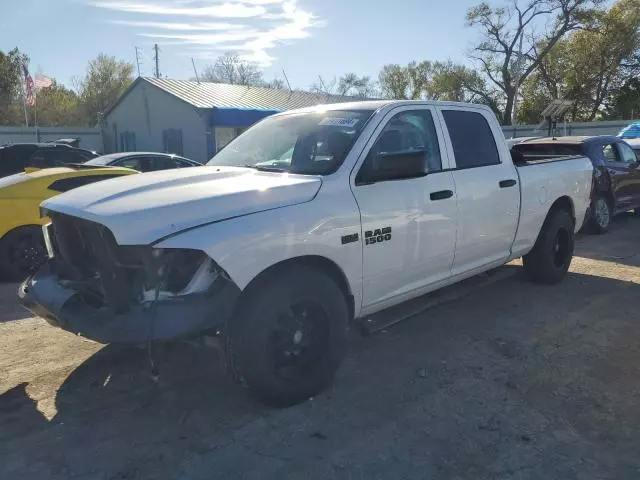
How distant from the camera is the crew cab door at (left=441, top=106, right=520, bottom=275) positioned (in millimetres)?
4703

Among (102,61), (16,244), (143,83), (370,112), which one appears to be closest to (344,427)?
(370,112)

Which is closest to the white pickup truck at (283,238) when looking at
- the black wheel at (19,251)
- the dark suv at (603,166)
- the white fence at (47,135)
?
the black wheel at (19,251)

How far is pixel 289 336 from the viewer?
345 cm

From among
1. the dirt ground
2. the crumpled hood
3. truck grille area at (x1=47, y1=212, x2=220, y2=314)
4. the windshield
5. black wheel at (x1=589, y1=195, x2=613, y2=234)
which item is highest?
the windshield

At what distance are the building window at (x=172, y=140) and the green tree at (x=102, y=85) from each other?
24254mm

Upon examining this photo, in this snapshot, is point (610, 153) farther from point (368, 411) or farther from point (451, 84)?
point (451, 84)

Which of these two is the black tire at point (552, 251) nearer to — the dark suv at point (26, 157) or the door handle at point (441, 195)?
the door handle at point (441, 195)

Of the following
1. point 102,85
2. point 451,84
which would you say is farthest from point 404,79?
point 102,85

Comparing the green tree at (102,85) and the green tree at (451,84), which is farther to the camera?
the green tree at (102,85)

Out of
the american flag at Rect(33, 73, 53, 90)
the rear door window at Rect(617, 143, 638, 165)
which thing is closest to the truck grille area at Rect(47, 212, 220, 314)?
the rear door window at Rect(617, 143, 638, 165)

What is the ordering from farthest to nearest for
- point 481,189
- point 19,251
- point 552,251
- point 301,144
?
point 19,251, point 552,251, point 481,189, point 301,144

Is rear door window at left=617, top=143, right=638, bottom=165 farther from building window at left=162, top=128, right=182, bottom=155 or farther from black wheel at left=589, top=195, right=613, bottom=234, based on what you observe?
building window at left=162, top=128, right=182, bottom=155

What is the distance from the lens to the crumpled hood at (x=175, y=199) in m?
2.99

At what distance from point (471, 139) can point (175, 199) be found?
9.47 ft
